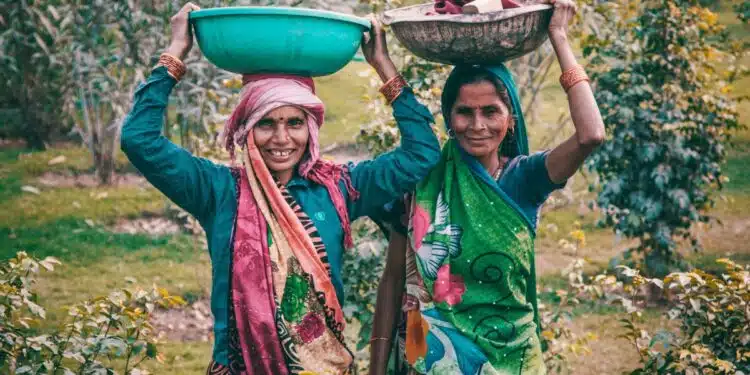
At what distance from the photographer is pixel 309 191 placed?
3.28 meters

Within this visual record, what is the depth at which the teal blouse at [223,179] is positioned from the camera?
307 centimetres

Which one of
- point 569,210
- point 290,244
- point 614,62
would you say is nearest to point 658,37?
point 614,62

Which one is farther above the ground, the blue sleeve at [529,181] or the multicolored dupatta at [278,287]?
the blue sleeve at [529,181]

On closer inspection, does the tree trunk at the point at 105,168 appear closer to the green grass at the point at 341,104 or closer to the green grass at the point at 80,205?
the green grass at the point at 80,205

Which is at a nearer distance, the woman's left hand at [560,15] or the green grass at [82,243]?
the woman's left hand at [560,15]

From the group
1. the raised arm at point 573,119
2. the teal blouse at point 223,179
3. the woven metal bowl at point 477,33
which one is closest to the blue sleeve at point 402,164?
the teal blouse at point 223,179

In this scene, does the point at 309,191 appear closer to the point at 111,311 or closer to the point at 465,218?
the point at 465,218

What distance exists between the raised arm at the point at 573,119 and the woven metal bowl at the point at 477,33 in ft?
0.14

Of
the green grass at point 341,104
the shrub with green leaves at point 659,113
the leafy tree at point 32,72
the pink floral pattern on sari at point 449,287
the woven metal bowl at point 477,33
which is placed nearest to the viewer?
the woven metal bowl at point 477,33

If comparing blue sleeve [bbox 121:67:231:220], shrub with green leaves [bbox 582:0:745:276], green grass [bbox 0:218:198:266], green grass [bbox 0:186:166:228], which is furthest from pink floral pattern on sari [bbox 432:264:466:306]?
green grass [bbox 0:186:166:228]

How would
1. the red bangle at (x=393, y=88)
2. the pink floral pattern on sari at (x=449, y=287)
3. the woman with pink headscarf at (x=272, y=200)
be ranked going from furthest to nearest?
the red bangle at (x=393, y=88)
the pink floral pattern on sari at (x=449, y=287)
the woman with pink headscarf at (x=272, y=200)

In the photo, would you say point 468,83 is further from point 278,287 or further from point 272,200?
point 278,287

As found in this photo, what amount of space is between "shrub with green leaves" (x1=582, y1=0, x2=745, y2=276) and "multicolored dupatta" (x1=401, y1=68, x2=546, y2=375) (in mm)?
3945

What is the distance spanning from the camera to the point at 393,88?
333 centimetres
